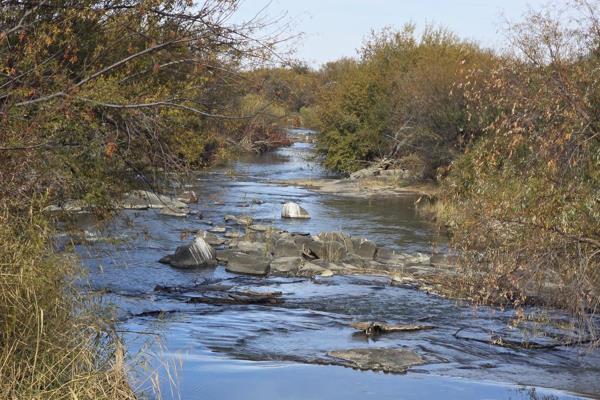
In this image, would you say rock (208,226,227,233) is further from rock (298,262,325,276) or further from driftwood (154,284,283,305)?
driftwood (154,284,283,305)

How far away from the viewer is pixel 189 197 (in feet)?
91.7

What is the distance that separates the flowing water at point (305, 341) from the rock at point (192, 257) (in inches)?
11.3

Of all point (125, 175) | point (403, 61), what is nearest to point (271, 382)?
point (125, 175)

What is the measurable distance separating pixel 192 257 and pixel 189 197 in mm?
9961

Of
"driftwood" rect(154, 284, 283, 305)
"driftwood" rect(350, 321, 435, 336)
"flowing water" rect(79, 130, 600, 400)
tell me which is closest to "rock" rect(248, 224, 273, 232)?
"flowing water" rect(79, 130, 600, 400)

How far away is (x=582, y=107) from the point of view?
9.70 metres

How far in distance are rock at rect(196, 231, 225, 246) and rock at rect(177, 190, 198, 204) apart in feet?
20.1

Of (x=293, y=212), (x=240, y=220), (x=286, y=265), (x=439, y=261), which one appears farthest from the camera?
(x=293, y=212)

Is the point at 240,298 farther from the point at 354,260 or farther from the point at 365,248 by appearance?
the point at 365,248

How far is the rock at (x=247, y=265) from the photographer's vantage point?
58.4ft

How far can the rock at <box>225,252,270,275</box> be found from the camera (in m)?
17.8

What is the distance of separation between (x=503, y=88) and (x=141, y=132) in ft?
13.9

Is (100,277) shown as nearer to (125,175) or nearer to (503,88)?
(125,175)

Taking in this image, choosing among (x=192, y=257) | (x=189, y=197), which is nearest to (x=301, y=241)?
(x=192, y=257)
